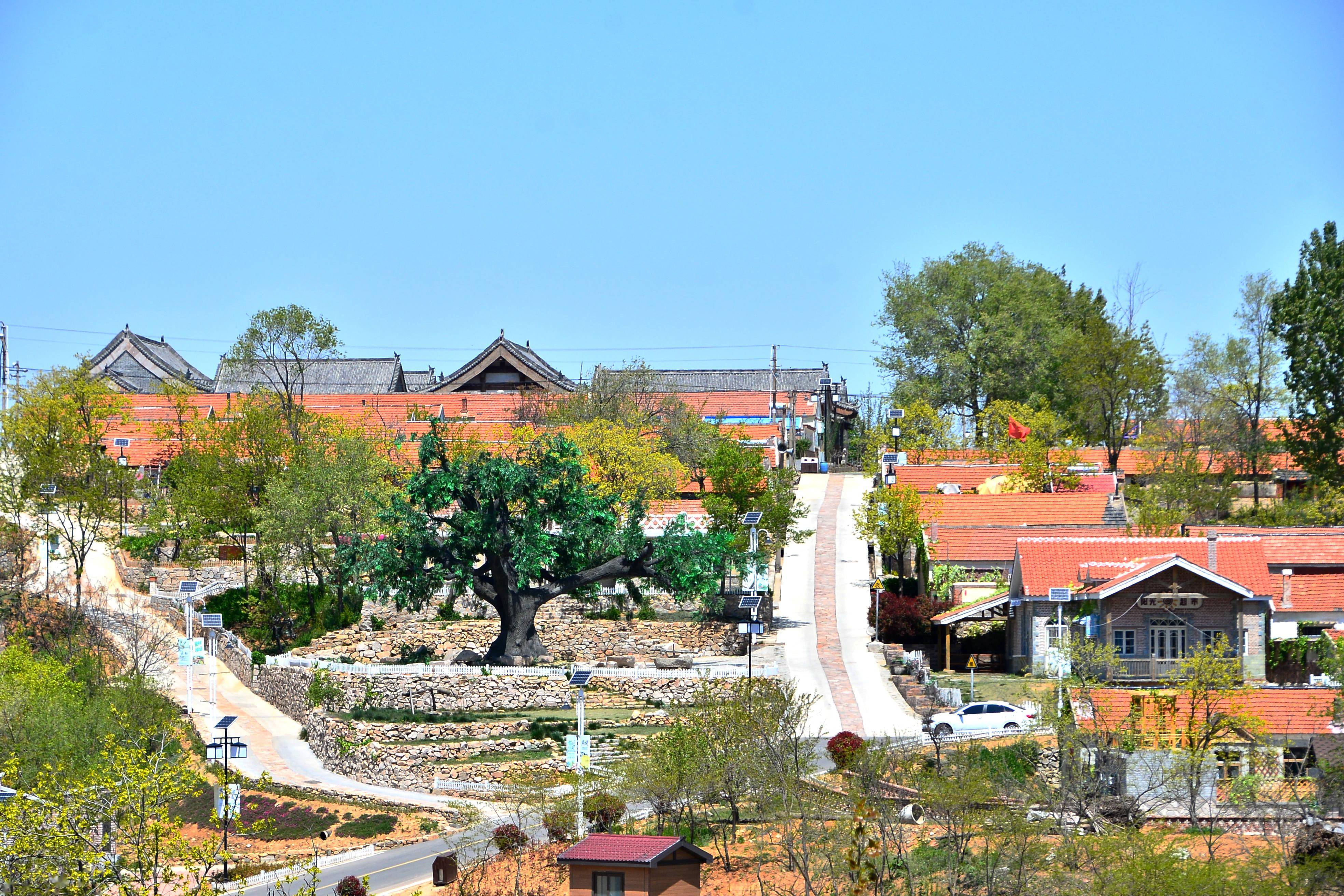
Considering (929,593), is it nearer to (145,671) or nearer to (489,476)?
(489,476)

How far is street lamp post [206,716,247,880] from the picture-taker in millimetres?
31531

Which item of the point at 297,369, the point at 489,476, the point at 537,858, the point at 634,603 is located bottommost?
the point at 537,858

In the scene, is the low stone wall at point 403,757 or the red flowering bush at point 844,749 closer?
the red flowering bush at point 844,749

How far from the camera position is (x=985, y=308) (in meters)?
81.5

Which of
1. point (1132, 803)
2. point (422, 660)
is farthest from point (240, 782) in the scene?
point (1132, 803)

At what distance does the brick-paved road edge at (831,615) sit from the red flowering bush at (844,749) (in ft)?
8.19

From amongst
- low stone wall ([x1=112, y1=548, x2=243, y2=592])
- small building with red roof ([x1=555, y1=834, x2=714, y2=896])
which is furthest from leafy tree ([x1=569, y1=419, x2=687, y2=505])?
small building with red roof ([x1=555, y1=834, x2=714, y2=896])

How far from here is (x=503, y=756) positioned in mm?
41594

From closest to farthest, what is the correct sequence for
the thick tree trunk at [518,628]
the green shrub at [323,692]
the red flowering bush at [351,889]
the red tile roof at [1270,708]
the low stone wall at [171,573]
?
the red flowering bush at [351,889] < the red tile roof at [1270,708] < the green shrub at [323,692] < the thick tree trunk at [518,628] < the low stone wall at [171,573]

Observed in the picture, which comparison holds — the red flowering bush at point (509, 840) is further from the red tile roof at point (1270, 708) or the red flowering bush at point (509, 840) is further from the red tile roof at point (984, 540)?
the red tile roof at point (984, 540)

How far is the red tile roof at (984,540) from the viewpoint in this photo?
53094 millimetres

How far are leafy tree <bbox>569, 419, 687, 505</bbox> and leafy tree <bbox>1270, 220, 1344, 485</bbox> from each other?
76.9ft

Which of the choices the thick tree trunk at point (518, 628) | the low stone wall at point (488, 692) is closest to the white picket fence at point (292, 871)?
the low stone wall at point (488, 692)

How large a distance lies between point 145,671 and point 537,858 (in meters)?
21.9
